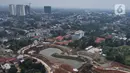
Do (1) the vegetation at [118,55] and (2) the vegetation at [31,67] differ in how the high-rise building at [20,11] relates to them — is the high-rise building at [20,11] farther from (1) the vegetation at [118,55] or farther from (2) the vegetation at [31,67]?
(2) the vegetation at [31,67]

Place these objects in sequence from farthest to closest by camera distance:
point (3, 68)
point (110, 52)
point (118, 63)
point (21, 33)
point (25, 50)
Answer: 1. point (21, 33)
2. point (25, 50)
3. point (110, 52)
4. point (118, 63)
5. point (3, 68)

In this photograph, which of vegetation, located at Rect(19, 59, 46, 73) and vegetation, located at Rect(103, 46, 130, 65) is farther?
vegetation, located at Rect(103, 46, 130, 65)

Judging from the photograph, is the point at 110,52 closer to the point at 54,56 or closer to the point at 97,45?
the point at 97,45

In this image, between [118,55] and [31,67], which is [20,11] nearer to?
[31,67]

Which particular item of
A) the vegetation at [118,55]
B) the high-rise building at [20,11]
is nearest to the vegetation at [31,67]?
the vegetation at [118,55]

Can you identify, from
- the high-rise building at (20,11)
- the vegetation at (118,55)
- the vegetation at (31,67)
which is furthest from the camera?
the high-rise building at (20,11)

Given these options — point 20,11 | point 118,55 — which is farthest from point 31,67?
point 20,11

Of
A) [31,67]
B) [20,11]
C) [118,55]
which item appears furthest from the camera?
[20,11]

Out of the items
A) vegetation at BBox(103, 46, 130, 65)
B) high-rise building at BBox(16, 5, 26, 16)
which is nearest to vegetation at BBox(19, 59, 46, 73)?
vegetation at BBox(103, 46, 130, 65)

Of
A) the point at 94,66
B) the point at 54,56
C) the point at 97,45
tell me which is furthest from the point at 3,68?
the point at 97,45

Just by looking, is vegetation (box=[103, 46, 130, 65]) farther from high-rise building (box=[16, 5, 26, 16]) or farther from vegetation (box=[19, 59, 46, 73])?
high-rise building (box=[16, 5, 26, 16])

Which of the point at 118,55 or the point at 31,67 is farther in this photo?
the point at 118,55
